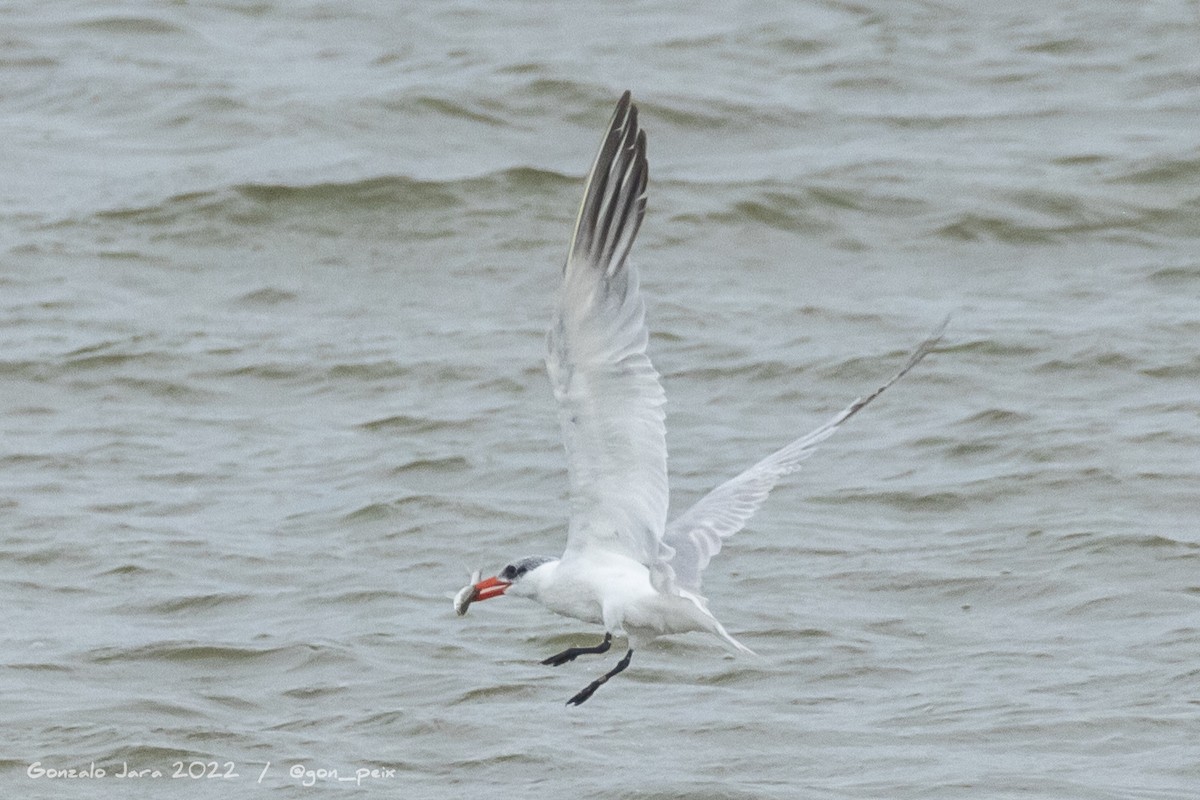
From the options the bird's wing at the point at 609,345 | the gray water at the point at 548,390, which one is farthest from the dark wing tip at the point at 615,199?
the gray water at the point at 548,390

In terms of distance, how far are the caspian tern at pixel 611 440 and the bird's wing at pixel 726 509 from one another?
121mm

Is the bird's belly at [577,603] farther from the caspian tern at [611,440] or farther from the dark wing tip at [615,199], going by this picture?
the dark wing tip at [615,199]

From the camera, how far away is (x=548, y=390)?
1095 cm

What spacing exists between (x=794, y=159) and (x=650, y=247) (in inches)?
63.4

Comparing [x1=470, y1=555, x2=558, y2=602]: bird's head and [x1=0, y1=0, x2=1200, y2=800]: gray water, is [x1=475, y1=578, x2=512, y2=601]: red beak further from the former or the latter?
[x1=0, y1=0, x2=1200, y2=800]: gray water

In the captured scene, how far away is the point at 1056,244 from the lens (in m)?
12.6

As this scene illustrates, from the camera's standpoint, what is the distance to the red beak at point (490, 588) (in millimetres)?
5883

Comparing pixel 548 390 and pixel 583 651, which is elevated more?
pixel 583 651

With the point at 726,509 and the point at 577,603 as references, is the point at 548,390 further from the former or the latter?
the point at 577,603

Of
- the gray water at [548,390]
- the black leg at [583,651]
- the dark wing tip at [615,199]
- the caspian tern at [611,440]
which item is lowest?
the gray water at [548,390]

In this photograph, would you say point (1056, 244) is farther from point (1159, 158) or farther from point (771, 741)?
point (771, 741)

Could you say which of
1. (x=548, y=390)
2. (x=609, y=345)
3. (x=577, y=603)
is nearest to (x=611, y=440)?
(x=609, y=345)

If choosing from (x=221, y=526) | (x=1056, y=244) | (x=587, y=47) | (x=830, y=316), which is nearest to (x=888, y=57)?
(x=587, y=47)

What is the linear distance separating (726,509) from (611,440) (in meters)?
1.03
